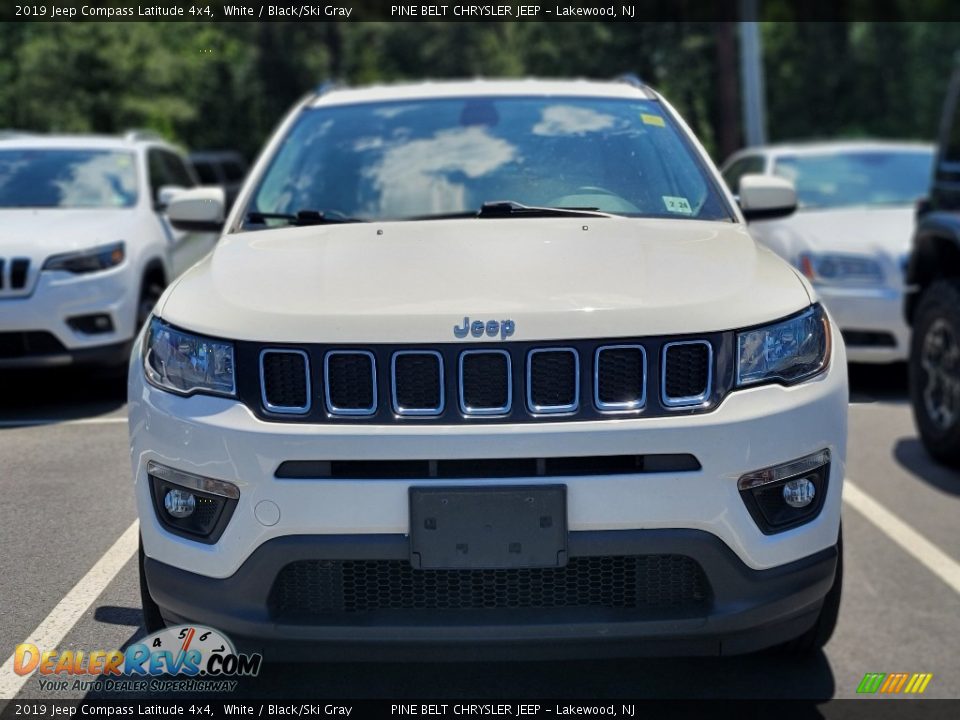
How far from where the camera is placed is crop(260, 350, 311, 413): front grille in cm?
303

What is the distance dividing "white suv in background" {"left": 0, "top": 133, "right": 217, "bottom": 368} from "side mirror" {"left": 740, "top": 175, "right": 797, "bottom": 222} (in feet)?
8.11

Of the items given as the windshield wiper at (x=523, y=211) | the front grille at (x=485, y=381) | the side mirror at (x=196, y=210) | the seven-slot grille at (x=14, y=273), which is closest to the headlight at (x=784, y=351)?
the front grille at (x=485, y=381)

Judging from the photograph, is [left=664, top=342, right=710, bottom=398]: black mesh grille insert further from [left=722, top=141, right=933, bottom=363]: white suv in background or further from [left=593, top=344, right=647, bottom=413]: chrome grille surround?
[left=722, top=141, right=933, bottom=363]: white suv in background

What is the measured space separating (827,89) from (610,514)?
32078 millimetres

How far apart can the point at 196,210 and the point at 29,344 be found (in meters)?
0.98

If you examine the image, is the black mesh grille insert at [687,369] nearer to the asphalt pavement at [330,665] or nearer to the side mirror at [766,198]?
the asphalt pavement at [330,665]

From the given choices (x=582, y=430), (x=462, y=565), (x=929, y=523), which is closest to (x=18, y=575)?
(x=462, y=565)

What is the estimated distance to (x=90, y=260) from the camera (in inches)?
229

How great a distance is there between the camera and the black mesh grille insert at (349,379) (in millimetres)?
3021

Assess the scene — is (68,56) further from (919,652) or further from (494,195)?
(919,652)

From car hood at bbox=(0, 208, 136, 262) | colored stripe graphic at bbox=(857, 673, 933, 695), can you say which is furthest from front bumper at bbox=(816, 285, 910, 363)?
colored stripe graphic at bbox=(857, 673, 933, 695)

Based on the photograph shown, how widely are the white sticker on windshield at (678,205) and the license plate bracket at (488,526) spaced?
153 cm

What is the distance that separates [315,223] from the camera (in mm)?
4098

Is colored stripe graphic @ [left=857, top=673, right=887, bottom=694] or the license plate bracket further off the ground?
the license plate bracket
